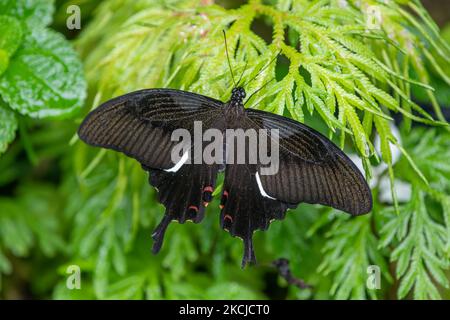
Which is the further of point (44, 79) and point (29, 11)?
point (29, 11)

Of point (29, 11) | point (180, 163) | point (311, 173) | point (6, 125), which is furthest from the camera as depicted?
point (29, 11)

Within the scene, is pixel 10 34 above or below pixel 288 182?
above

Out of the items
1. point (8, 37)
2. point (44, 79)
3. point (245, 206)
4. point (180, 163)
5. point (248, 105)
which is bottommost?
point (245, 206)

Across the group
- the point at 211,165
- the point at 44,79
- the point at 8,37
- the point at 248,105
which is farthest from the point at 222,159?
the point at 8,37

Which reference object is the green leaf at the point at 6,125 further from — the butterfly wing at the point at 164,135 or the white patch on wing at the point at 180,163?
the white patch on wing at the point at 180,163

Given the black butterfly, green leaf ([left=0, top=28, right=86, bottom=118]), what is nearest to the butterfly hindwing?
the black butterfly

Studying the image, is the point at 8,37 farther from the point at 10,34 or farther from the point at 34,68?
the point at 34,68

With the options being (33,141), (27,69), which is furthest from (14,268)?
(27,69)
